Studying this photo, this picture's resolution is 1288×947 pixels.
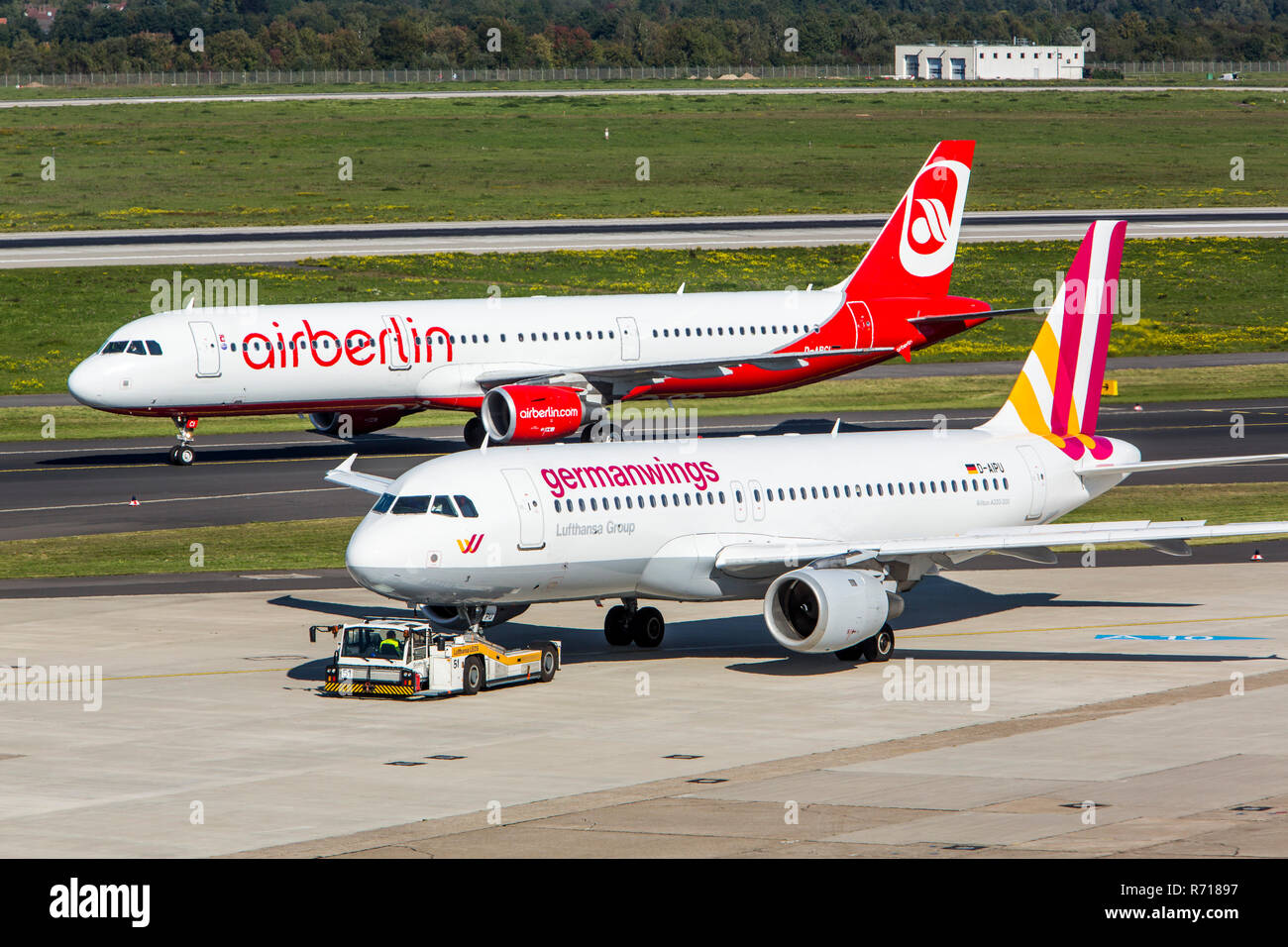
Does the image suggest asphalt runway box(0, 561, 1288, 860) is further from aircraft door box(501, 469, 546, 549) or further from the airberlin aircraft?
the airberlin aircraft

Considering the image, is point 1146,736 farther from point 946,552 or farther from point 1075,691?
point 946,552

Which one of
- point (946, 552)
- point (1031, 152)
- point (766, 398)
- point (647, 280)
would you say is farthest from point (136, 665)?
point (1031, 152)

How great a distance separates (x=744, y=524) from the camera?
40156 mm

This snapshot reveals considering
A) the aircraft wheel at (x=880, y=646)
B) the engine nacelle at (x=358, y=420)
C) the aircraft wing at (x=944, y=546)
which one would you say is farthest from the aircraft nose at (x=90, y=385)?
the aircraft wheel at (x=880, y=646)

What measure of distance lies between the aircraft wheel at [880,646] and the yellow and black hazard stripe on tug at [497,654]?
7.04 meters

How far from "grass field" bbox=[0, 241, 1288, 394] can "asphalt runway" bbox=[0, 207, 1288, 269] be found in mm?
3347

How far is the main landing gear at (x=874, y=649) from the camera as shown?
130 feet

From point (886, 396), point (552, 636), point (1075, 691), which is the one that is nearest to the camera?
point (1075, 691)

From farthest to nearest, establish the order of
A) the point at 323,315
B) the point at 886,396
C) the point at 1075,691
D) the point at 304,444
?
the point at 886,396 < the point at 304,444 < the point at 323,315 < the point at 1075,691

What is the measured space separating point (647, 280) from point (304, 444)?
38.4 meters

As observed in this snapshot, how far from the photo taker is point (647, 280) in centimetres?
10969

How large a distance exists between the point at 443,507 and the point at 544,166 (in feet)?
431

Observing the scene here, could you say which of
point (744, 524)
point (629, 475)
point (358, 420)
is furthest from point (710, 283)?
point (629, 475)

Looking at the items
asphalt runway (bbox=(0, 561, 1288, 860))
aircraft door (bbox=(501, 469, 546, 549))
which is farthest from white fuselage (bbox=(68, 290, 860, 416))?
aircraft door (bbox=(501, 469, 546, 549))
